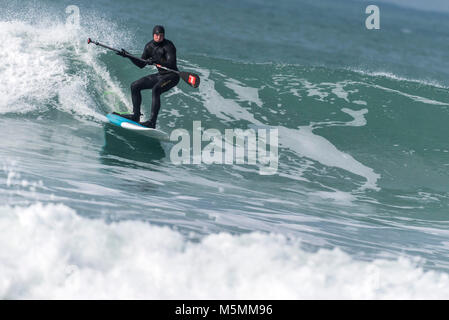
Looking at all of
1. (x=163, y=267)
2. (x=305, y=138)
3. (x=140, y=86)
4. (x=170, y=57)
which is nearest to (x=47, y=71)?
(x=140, y=86)

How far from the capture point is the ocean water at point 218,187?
5.37 m

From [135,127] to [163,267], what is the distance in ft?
16.6

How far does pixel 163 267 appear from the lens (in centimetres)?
541

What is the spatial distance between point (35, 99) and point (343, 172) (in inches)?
204

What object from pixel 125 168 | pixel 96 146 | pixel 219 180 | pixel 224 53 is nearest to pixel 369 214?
pixel 219 180

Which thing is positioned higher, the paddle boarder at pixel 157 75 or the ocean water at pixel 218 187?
the paddle boarder at pixel 157 75

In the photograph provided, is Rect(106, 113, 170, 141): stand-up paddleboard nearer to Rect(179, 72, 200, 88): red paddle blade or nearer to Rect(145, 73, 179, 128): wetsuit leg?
Rect(145, 73, 179, 128): wetsuit leg

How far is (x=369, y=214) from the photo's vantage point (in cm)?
903

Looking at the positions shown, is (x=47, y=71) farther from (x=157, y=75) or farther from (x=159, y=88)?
(x=159, y=88)

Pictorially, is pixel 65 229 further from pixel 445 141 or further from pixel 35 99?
pixel 445 141

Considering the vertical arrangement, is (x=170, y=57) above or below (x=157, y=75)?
above

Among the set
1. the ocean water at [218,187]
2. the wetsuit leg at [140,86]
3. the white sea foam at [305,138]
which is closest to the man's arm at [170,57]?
the wetsuit leg at [140,86]

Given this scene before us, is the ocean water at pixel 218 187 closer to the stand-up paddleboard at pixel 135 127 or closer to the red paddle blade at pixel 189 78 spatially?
the stand-up paddleboard at pixel 135 127

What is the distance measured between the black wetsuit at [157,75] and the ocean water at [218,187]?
1.91ft
